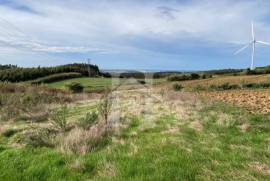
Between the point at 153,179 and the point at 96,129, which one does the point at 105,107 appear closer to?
the point at 96,129

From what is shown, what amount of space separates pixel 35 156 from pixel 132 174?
2.45 metres

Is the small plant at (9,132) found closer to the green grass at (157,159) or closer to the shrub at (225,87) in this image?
the green grass at (157,159)

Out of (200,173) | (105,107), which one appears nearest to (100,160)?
(200,173)

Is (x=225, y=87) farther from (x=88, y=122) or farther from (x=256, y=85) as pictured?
(x=88, y=122)

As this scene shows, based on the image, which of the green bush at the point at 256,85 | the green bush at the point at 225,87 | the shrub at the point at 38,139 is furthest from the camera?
the green bush at the point at 225,87

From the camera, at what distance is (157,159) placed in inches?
249

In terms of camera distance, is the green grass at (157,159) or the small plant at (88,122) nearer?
the green grass at (157,159)

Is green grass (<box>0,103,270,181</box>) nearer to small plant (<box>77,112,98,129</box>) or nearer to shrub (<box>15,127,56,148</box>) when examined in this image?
shrub (<box>15,127,56,148</box>)

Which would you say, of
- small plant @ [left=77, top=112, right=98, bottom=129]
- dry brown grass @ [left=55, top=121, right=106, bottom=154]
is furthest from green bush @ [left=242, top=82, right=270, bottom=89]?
dry brown grass @ [left=55, top=121, right=106, bottom=154]

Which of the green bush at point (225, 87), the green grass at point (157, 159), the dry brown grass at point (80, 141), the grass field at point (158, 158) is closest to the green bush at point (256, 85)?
the green bush at point (225, 87)

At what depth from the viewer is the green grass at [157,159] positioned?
554cm

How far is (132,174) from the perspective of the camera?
559cm

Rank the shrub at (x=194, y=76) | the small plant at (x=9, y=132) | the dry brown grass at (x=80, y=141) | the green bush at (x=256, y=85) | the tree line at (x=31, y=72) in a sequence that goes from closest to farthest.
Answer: the dry brown grass at (x=80, y=141) → the small plant at (x=9, y=132) → the green bush at (x=256, y=85) → the shrub at (x=194, y=76) → the tree line at (x=31, y=72)

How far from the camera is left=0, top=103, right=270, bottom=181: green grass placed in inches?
218
